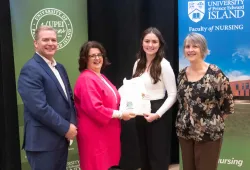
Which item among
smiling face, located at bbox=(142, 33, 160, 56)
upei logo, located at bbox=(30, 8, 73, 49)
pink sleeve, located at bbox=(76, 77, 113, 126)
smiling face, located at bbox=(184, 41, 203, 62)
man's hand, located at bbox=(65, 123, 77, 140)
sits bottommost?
man's hand, located at bbox=(65, 123, 77, 140)

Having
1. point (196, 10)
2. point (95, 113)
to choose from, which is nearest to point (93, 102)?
point (95, 113)

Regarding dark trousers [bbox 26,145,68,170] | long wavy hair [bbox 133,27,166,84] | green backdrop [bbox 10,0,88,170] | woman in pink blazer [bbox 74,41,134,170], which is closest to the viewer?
dark trousers [bbox 26,145,68,170]

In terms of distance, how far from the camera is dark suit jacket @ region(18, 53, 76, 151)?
6.19ft

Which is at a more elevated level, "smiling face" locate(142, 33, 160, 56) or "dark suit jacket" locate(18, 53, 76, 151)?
"smiling face" locate(142, 33, 160, 56)

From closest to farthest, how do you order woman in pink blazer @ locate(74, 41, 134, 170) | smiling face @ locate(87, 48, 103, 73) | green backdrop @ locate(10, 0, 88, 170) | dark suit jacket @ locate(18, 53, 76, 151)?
dark suit jacket @ locate(18, 53, 76, 151) < woman in pink blazer @ locate(74, 41, 134, 170) < smiling face @ locate(87, 48, 103, 73) < green backdrop @ locate(10, 0, 88, 170)

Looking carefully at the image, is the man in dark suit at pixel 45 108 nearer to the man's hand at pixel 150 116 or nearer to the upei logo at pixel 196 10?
the man's hand at pixel 150 116

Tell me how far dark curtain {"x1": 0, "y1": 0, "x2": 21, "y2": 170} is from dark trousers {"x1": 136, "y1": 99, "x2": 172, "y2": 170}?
49.5 inches

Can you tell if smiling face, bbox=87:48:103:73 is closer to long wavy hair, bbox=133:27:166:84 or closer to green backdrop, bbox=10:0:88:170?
long wavy hair, bbox=133:27:166:84

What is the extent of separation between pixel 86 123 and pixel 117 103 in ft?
0.89

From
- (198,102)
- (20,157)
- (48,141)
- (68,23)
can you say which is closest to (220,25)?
(198,102)

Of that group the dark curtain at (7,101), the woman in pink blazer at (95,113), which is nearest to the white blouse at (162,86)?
the woman in pink blazer at (95,113)

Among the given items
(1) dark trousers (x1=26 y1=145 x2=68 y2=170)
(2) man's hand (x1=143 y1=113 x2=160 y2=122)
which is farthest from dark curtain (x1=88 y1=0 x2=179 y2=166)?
(1) dark trousers (x1=26 y1=145 x2=68 y2=170)

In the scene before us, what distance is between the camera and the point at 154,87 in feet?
7.72

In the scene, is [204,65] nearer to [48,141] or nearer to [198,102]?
[198,102]
